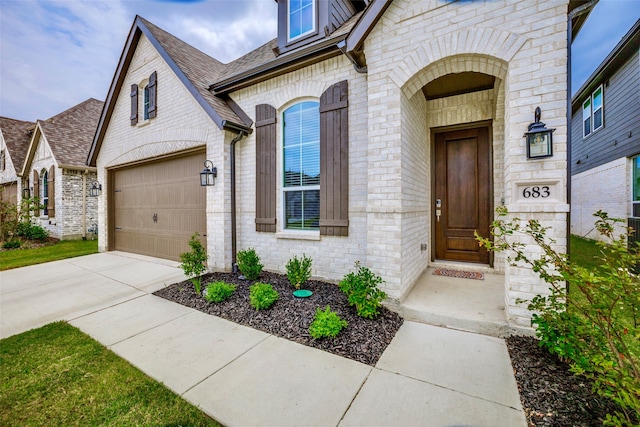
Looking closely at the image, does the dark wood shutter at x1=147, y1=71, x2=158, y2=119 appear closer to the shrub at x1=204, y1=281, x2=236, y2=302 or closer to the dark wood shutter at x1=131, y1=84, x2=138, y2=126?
the dark wood shutter at x1=131, y1=84, x2=138, y2=126

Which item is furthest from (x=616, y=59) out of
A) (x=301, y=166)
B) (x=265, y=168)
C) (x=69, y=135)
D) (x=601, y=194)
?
(x=69, y=135)

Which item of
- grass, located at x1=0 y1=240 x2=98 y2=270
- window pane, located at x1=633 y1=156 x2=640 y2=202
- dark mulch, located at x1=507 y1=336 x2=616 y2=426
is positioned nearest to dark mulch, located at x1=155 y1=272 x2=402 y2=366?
dark mulch, located at x1=507 y1=336 x2=616 y2=426

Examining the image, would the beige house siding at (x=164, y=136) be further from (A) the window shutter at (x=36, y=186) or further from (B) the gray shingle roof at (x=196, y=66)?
(A) the window shutter at (x=36, y=186)

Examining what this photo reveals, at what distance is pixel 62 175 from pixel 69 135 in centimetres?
240

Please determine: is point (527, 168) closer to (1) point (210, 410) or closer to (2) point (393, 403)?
(2) point (393, 403)

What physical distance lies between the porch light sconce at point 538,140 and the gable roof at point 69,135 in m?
14.8

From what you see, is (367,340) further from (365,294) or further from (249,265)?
(249,265)

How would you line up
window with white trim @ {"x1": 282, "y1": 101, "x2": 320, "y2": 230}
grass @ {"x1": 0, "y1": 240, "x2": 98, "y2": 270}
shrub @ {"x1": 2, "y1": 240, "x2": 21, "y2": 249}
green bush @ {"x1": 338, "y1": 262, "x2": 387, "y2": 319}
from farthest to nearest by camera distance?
shrub @ {"x1": 2, "y1": 240, "x2": 21, "y2": 249}
grass @ {"x1": 0, "y1": 240, "x2": 98, "y2": 270}
window with white trim @ {"x1": 282, "y1": 101, "x2": 320, "y2": 230}
green bush @ {"x1": 338, "y1": 262, "x2": 387, "y2": 319}

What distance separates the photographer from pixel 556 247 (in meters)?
2.76

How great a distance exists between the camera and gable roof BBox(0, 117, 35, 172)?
1363 cm

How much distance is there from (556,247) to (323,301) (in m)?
2.81

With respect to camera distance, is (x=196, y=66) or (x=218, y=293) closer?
(x=218, y=293)

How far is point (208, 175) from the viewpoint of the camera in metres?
5.43

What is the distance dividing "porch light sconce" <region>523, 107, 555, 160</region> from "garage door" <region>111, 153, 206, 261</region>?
5.86 meters
